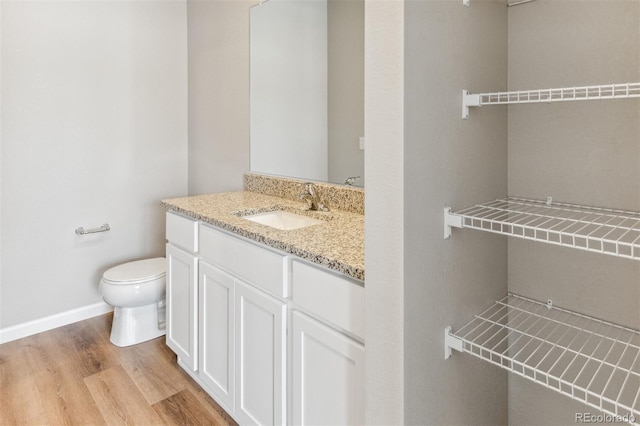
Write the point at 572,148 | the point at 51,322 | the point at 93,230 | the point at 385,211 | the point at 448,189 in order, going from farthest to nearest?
the point at 93,230 → the point at 51,322 → the point at 572,148 → the point at 448,189 → the point at 385,211

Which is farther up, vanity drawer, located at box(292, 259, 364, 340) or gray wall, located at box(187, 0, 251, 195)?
gray wall, located at box(187, 0, 251, 195)

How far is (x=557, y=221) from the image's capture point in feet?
3.61

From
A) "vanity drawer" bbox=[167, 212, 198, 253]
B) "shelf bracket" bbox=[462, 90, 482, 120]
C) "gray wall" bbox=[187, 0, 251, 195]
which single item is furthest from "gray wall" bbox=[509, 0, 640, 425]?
"gray wall" bbox=[187, 0, 251, 195]

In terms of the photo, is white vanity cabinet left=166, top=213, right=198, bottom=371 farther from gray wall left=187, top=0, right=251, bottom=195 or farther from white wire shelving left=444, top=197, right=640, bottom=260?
white wire shelving left=444, top=197, right=640, bottom=260

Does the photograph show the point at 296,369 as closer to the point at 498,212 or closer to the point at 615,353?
the point at 498,212

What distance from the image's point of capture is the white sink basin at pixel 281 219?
197cm

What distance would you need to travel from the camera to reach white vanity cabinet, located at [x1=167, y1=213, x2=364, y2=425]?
A: 3.91 ft

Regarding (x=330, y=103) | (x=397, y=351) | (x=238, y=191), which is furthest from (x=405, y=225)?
(x=238, y=191)

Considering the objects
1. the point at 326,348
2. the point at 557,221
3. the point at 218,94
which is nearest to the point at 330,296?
the point at 326,348

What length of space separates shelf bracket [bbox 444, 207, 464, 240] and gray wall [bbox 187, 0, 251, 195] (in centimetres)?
173

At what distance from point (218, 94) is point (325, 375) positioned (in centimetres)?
211

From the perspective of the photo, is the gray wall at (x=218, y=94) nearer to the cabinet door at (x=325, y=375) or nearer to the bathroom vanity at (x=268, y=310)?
the bathroom vanity at (x=268, y=310)

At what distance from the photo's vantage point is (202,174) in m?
3.01

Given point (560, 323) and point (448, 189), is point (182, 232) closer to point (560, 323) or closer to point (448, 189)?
point (448, 189)
